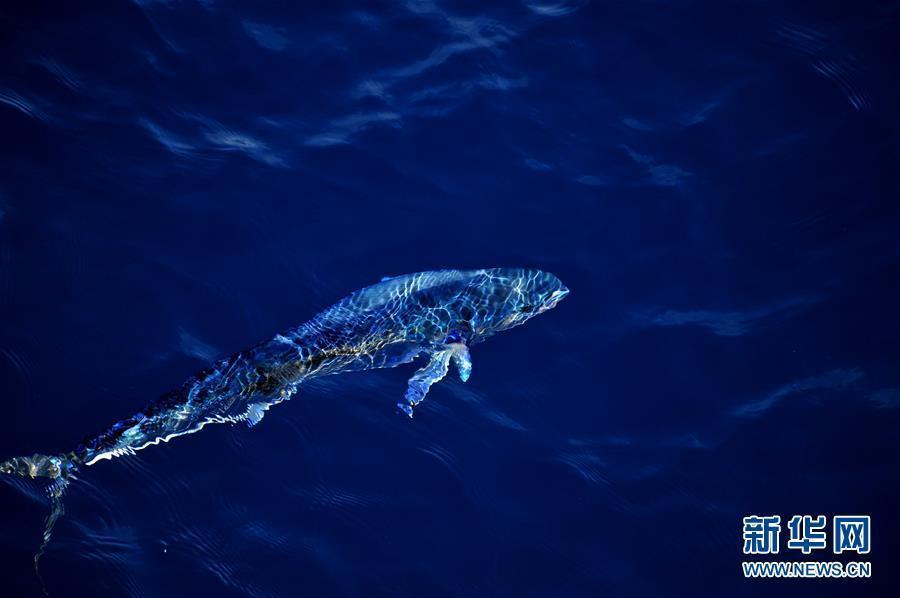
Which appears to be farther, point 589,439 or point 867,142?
point 867,142

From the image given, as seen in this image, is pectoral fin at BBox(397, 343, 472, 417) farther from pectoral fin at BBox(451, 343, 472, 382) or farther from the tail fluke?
the tail fluke

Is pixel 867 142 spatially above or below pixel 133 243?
above

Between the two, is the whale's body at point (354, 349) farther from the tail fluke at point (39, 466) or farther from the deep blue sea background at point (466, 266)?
the deep blue sea background at point (466, 266)

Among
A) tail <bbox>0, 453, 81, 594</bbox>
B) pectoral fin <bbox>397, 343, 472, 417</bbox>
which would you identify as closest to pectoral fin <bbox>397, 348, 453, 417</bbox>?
pectoral fin <bbox>397, 343, 472, 417</bbox>

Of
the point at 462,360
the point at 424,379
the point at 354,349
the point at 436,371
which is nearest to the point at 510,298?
the point at 462,360

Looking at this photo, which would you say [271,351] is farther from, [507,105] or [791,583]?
[791,583]

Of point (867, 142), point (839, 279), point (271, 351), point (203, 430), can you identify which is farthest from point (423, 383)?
point (867, 142)

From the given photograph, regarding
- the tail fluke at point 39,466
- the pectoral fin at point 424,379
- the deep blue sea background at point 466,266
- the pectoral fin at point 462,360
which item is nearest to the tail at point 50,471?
the tail fluke at point 39,466

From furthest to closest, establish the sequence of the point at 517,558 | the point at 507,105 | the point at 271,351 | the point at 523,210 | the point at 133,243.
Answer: the point at 507,105 < the point at 523,210 < the point at 133,243 < the point at 271,351 < the point at 517,558
